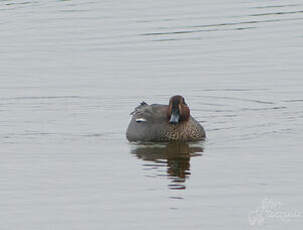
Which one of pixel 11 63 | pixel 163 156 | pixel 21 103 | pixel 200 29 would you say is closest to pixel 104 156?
pixel 163 156

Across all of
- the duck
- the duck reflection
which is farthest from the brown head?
the duck reflection

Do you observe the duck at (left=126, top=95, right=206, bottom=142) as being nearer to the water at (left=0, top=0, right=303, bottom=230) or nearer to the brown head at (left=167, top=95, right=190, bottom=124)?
the brown head at (left=167, top=95, right=190, bottom=124)

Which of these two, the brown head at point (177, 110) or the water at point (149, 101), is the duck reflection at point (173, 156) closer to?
the water at point (149, 101)

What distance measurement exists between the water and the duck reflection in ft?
0.10

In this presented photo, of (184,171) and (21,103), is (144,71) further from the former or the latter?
(184,171)

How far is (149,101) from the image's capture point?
2159 centimetres

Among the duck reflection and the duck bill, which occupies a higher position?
the duck bill

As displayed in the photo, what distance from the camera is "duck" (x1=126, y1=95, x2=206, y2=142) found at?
1855 cm

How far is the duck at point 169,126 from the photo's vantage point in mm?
18547

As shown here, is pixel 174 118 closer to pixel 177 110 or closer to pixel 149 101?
pixel 177 110

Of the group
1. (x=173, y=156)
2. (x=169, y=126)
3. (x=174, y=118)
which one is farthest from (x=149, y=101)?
(x=173, y=156)

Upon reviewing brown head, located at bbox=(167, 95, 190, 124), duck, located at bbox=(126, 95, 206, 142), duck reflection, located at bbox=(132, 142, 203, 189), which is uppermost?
brown head, located at bbox=(167, 95, 190, 124)

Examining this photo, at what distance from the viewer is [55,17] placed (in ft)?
113

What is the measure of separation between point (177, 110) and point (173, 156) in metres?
1.40
